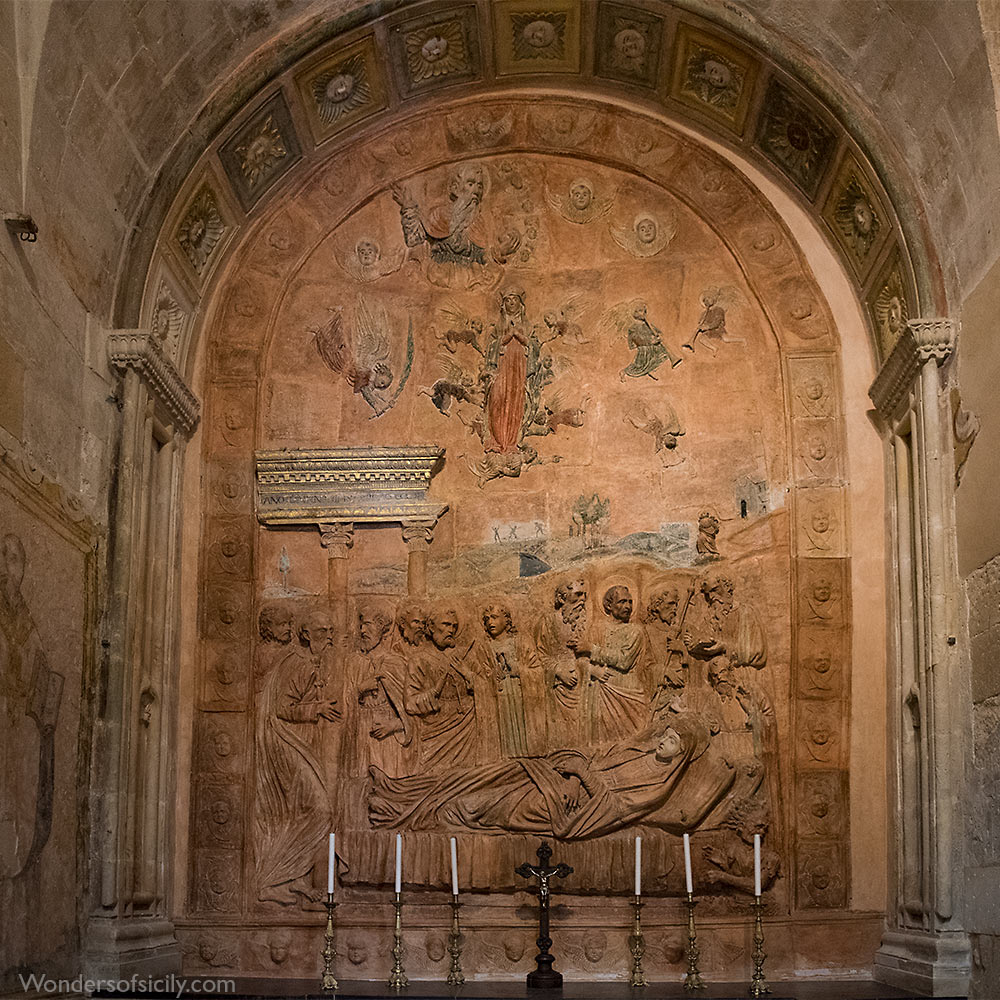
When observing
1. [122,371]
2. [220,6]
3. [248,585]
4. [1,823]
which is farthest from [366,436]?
[1,823]

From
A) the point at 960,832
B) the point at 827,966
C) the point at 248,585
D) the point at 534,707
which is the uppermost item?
the point at 248,585

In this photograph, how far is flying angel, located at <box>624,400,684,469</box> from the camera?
12.0m

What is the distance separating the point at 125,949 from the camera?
385 inches

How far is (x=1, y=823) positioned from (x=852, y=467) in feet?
22.1

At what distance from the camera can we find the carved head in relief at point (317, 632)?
1159 centimetres

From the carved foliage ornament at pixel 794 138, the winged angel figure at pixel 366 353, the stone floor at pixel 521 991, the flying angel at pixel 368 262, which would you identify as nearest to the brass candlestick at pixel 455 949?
the stone floor at pixel 521 991

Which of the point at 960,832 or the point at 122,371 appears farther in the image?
the point at 122,371

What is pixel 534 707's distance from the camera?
11.5 meters

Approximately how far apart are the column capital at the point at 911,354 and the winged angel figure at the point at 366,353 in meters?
3.79

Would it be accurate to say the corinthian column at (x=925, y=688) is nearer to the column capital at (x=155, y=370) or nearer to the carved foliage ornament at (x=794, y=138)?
the carved foliage ornament at (x=794, y=138)

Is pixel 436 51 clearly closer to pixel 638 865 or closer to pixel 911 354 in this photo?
pixel 911 354

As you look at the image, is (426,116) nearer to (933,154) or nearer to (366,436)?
(366,436)

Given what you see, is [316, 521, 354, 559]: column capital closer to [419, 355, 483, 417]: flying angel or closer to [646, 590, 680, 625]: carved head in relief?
[419, 355, 483, 417]: flying angel

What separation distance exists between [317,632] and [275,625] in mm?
329
